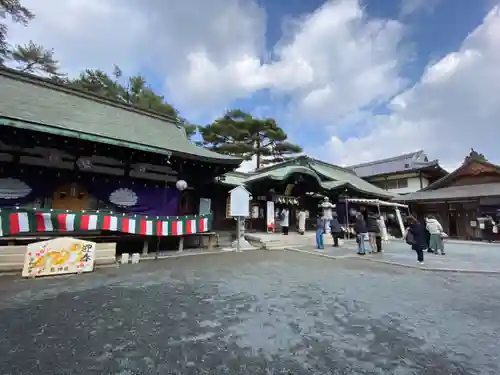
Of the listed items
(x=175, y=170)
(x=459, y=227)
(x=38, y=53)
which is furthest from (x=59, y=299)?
(x=459, y=227)

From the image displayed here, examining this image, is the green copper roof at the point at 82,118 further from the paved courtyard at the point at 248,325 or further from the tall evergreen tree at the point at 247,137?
the tall evergreen tree at the point at 247,137

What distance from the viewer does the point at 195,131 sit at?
91.6 ft

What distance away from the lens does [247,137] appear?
95.6ft

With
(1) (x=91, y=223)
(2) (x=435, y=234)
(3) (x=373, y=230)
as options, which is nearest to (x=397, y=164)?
(2) (x=435, y=234)

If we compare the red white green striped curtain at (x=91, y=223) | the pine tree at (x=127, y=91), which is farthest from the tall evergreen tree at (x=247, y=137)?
the red white green striped curtain at (x=91, y=223)

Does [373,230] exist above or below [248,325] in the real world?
above

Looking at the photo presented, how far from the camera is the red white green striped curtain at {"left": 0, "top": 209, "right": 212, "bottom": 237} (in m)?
6.91

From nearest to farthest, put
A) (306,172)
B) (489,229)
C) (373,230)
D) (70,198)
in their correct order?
(70,198) → (373,230) → (306,172) → (489,229)

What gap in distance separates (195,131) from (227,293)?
24816mm

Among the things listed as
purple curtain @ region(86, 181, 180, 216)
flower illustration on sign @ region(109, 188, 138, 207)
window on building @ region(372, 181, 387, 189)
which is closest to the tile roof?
window on building @ region(372, 181, 387, 189)

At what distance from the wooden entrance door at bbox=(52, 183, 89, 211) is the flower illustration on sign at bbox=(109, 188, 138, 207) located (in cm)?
98

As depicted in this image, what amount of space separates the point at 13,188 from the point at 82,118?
358 cm

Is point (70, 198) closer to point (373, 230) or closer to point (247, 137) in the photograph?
point (373, 230)

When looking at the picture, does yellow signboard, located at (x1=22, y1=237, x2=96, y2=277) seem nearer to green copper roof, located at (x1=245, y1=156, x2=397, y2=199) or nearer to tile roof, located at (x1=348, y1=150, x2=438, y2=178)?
green copper roof, located at (x1=245, y1=156, x2=397, y2=199)
